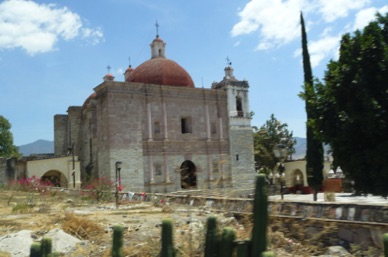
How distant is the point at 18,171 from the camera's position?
27094 millimetres

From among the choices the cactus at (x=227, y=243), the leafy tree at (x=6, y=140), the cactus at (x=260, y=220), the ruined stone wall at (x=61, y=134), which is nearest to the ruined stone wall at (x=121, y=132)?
the ruined stone wall at (x=61, y=134)

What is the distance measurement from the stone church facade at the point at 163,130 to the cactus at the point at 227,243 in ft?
56.7

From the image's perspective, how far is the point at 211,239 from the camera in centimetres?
470

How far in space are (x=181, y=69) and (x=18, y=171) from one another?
1323cm

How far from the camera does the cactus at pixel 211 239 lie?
4.66 m

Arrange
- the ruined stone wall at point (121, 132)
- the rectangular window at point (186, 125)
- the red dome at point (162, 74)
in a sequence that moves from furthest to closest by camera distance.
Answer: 1. the rectangular window at point (186, 125)
2. the red dome at point (162, 74)
3. the ruined stone wall at point (121, 132)

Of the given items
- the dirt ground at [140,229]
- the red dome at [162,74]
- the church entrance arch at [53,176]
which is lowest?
the dirt ground at [140,229]

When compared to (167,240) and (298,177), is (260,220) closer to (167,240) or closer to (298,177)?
(167,240)

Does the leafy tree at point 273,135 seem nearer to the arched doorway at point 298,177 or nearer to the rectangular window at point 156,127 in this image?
the arched doorway at point 298,177

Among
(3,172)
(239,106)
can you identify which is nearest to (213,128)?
(239,106)

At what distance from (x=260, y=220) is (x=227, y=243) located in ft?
1.64

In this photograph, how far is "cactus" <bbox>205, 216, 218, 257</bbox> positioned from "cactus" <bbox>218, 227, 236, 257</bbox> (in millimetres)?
115

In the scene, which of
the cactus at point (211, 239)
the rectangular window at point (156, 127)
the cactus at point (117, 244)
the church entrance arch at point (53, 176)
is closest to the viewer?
the cactus at point (211, 239)

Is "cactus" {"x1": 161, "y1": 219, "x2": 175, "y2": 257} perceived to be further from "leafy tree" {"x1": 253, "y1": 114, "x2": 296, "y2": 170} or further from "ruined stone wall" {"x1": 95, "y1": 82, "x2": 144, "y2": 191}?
"leafy tree" {"x1": 253, "y1": 114, "x2": 296, "y2": 170}
